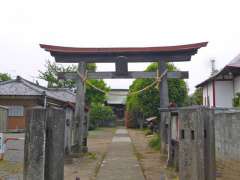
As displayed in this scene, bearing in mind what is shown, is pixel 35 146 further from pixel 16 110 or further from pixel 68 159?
pixel 16 110

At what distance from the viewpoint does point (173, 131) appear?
9.76 metres

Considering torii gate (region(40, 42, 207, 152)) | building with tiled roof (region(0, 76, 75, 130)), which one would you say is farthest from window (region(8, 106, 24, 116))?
torii gate (region(40, 42, 207, 152))

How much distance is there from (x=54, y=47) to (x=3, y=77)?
1743 inches

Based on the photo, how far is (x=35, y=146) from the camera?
3619mm

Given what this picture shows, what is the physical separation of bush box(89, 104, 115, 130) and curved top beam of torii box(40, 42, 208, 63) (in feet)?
81.1

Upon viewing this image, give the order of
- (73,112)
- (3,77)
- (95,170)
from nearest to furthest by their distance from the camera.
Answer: (95,170) < (73,112) < (3,77)

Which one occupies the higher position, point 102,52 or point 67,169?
point 102,52

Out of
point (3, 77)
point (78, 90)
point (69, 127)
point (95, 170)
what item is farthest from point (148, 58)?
point (3, 77)

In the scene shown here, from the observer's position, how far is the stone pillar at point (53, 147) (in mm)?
3795

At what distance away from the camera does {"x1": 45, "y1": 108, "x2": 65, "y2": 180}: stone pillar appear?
379 cm

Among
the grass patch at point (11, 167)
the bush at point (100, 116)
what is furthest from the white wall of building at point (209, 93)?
the grass patch at point (11, 167)

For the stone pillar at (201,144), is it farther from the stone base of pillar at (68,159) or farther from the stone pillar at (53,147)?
the stone base of pillar at (68,159)

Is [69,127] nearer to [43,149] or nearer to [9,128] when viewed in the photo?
[43,149]

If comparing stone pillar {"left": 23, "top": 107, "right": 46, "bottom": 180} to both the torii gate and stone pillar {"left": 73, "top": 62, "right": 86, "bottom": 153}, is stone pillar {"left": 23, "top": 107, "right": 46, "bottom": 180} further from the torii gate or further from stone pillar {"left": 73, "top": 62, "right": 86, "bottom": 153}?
stone pillar {"left": 73, "top": 62, "right": 86, "bottom": 153}
